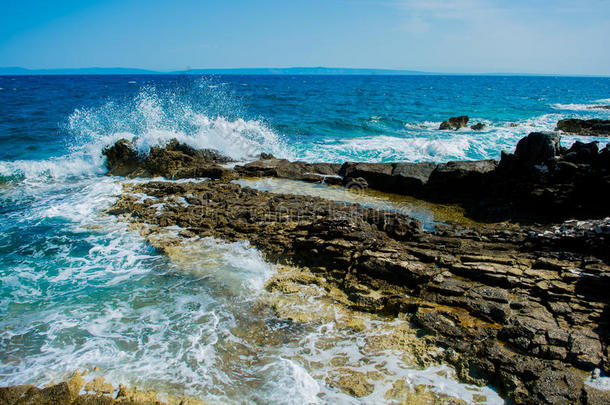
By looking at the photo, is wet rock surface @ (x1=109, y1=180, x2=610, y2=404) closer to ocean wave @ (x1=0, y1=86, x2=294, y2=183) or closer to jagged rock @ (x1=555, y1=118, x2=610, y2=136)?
ocean wave @ (x1=0, y1=86, x2=294, y2=183)

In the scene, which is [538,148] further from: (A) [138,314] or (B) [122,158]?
(B) [122,158]

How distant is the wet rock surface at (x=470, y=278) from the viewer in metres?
4.14

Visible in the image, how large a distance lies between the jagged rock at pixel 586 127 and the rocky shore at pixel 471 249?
16033mm

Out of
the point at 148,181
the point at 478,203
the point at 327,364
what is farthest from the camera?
the point at 148,181

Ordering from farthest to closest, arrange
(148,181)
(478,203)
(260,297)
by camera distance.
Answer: (148,181) → (478,203) → (260,297)

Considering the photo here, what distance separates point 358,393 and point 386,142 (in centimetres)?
1714

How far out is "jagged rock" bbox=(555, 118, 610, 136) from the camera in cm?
2225

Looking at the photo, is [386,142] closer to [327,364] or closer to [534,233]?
[534,233]

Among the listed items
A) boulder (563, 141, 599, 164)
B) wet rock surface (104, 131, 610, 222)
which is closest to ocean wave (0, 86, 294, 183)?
wet rock surface (104, 131, 610, 222)

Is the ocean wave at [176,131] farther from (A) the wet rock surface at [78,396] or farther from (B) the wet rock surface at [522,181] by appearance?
(A) the wet rock surface at [78,396]

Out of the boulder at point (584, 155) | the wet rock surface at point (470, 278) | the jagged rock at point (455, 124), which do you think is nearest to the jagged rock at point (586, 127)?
the jagged rock at point (455, 124)

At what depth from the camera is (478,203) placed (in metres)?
9.91

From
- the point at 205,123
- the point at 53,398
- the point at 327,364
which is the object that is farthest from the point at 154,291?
the point at 205,123

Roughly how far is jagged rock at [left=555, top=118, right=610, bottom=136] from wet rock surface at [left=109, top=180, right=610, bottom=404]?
19.5 metres
